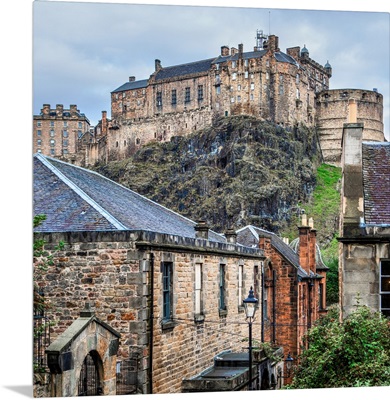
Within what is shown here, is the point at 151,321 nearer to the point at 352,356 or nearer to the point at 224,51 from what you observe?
the point at 352,356

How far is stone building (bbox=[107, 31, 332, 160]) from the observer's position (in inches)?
3115

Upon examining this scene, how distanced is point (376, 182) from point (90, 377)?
680cm

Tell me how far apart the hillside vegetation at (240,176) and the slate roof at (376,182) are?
50.8m

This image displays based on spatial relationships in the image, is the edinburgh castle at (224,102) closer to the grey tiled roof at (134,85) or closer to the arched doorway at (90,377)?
the grey tiled roof at (134,85)

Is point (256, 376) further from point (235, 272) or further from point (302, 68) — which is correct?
point (302, 68)

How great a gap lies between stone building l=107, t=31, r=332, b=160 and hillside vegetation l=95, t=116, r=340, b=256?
1802 millimetres

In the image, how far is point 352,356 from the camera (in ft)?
37.9

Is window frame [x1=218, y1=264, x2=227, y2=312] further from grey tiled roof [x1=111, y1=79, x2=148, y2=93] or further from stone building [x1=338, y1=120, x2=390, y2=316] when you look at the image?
grey tiled roof [x1=111, y1=79, x2=148, y2=93]

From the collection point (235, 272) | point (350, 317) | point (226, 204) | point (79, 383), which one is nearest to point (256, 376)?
point (235, 272)

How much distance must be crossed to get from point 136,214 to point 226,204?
5313cm

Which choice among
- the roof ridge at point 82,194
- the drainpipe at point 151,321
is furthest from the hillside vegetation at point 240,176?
the drainpipe at point 151,321

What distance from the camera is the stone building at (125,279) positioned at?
11859 mm

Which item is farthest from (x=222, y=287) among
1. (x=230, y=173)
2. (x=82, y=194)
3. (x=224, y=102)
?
(x=224, y=102)

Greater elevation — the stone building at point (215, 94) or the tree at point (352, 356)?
the stone building at point (215, 94)
